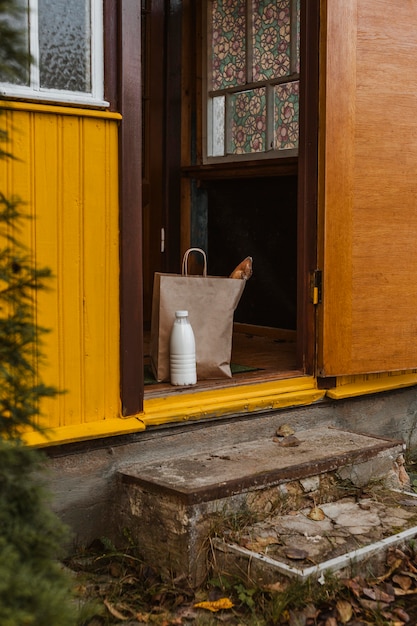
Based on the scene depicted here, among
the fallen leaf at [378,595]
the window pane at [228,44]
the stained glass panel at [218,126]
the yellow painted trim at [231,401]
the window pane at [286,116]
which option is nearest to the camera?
the fallen leaf at [378,595]

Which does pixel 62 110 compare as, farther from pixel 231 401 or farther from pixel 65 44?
pixel 231 401

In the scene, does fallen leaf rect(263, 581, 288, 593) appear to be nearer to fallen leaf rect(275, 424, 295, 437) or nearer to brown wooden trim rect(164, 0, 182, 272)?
fallen leaf rect(275, 424, 295, 437)

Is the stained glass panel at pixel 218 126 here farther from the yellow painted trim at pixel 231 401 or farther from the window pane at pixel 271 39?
the yellow painted trim at pixel 231 401

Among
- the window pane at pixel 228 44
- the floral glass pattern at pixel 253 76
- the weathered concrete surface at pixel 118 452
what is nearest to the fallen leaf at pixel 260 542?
the weathered concrete surface at pixel 118 452

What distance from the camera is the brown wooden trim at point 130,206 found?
361 centimetres

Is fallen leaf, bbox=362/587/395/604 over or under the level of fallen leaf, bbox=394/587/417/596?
over

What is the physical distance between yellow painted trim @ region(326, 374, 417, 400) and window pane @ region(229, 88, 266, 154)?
6.09 feet

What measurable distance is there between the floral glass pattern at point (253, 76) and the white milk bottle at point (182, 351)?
1995 millimetres

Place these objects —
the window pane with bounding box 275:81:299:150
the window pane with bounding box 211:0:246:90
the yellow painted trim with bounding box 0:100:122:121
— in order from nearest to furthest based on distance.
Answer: the yellow painted trim with bounding box 0:100:122:121, the window pane with bounding box 275:81:299:150, the window pane with bounding box 211:0:246:90

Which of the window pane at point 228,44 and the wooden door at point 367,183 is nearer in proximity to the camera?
the wooden door at point 367,183

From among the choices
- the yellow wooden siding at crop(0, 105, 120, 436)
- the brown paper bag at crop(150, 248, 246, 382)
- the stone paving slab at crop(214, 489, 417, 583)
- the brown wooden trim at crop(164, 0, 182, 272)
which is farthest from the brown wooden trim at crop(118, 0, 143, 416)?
the brown wooden trim at crop(164, 0, 182, 272)

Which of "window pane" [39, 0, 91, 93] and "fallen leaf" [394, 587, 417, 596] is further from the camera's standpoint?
"window pane" [39, 0, 91, 93]

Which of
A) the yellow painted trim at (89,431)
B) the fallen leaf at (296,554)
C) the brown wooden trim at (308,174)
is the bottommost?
the fallen leaf at (296,554)

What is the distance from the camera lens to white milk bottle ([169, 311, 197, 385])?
13.5 ft
